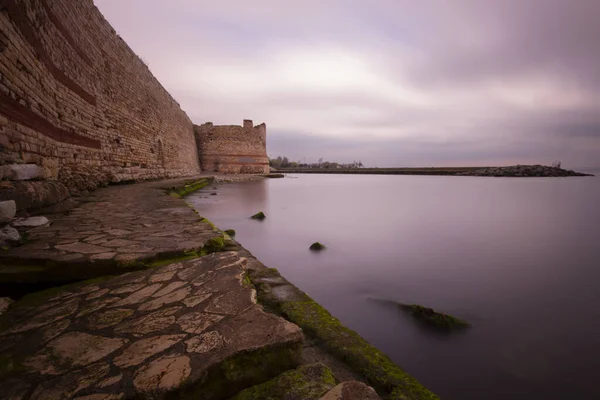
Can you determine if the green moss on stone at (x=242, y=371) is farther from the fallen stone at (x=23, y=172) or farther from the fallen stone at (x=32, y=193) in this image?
the fallen stone at (x=23, y=172)

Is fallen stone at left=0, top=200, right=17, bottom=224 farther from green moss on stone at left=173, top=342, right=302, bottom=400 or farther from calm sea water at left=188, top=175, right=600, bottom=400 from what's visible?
calm sea water at left=188, top=175, right=600, bottom=400

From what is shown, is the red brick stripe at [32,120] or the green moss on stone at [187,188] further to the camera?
the green moss on stone at [187,188]

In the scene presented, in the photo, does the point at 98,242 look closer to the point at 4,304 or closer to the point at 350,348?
the point at 4,304

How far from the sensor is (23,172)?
3.22 m

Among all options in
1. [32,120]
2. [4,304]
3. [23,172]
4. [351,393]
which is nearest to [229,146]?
[32,120]

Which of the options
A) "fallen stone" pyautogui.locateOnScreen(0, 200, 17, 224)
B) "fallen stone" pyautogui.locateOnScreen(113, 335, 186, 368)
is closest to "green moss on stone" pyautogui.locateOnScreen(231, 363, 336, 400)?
"fallen stone" pyautogui.locateOnScreen(113, 335, 186, 368)

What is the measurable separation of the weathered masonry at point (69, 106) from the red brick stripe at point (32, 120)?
14mm

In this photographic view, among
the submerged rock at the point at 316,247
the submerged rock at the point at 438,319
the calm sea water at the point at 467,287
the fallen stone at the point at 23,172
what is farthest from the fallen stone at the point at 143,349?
the submerged rock at the point at 316,247

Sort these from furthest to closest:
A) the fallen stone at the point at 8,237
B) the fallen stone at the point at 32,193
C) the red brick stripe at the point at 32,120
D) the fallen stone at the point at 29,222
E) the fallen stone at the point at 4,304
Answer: the red brick stripe at the point at 32,120 < the fallen stone at the point at 32,193 < the fallen stone at the point at 29,222 < the fallen stone at the point at 8,237 < the fallen stone at the point at 4,304

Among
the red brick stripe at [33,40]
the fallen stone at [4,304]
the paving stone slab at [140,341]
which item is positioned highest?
the red brick stripe at [33,40]

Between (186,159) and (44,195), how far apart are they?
14.4 metres

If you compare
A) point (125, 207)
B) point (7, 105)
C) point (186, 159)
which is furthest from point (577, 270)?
point (186, 159)

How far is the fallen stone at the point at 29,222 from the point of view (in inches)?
103

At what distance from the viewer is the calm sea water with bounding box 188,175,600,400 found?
2.08 metres
